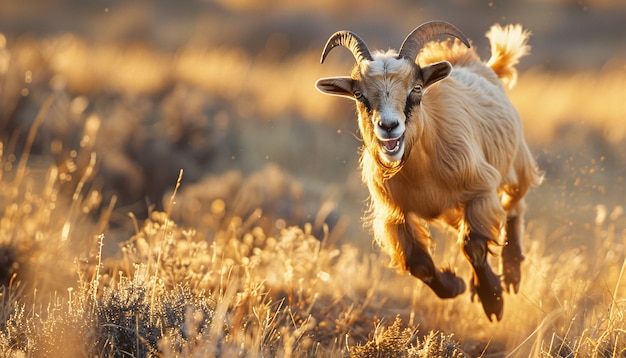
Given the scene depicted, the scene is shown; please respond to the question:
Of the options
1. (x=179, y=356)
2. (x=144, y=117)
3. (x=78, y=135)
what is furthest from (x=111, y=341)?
(x=144, y=117)

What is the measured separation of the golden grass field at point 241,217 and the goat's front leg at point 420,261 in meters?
0.33

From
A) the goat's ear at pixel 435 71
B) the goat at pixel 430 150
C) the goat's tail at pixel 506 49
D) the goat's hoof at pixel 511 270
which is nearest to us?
the goat at pixel 430 150

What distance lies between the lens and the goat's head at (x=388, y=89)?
16.9ft

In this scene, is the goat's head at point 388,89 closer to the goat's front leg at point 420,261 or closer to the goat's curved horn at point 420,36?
the goat's curved horn at point 420,36

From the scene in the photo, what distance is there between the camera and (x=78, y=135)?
13.1 m

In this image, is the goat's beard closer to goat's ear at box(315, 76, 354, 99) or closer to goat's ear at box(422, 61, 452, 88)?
goat's ear at box(315, 76, 354, 99)

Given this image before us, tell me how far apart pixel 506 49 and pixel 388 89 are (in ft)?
9.18

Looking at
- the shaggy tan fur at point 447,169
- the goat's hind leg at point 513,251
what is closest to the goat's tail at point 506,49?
the shaggy tan fur at point 447,169

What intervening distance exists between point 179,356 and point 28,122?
966 centimetres

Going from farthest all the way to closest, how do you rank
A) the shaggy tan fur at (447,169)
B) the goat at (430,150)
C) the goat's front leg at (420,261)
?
→ 1. the goat's front leg at (420,261)
2. the shaggy tan fur at (447,169)
3. the goat at (430,150)

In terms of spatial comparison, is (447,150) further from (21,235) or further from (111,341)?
(21,235)

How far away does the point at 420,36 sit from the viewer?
569 cm

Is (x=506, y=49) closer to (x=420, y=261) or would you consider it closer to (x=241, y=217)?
(x=420, y=261)

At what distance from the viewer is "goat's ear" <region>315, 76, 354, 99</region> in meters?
5.51
